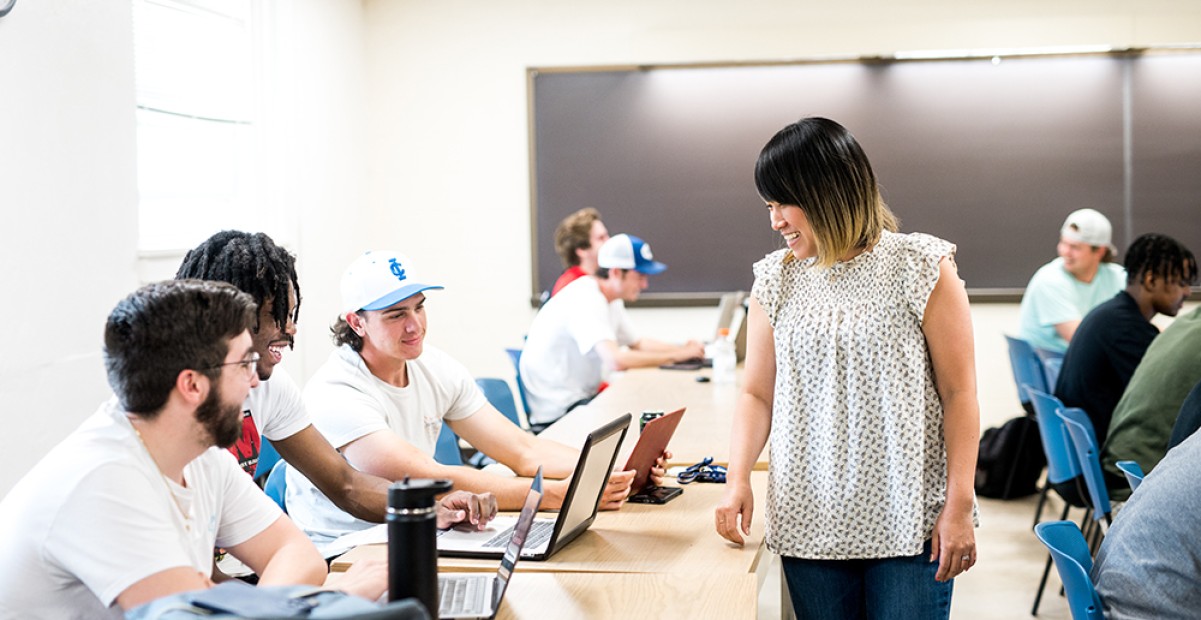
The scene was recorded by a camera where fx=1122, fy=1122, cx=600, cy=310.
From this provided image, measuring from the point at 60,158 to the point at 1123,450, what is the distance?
3456mm

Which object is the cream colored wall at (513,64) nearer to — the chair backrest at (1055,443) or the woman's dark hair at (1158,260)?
the woman's dark hair at (1158,260)

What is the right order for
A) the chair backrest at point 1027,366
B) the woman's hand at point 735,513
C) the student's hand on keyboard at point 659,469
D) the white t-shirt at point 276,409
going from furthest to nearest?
the chair backrest at point 1027,366
the student's hand on keyboard at point 659,469
the white t-shirt at point 276,409
the woman's hand at point 735,513

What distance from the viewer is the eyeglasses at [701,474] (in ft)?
8.93

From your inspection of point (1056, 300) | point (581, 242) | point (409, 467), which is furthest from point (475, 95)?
point (409, 467)

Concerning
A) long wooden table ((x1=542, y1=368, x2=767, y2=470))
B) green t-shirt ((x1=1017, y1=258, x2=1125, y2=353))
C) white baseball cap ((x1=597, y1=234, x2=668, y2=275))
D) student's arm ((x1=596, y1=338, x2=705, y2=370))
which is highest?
white baseball cap ((x1=597, y1=234, x2=668, y2=275))

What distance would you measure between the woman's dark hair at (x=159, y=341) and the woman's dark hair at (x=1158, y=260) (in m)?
3.69

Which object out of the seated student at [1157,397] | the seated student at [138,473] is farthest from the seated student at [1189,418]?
the seated student at [138,473]

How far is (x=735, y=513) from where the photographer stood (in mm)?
2027

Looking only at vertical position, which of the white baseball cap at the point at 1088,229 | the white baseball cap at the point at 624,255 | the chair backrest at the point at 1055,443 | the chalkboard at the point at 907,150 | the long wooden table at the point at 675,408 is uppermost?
the chalkboard at the point at 907,150

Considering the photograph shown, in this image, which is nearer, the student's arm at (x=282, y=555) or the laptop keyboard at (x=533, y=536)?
the student's arm at (x=282, y=555)

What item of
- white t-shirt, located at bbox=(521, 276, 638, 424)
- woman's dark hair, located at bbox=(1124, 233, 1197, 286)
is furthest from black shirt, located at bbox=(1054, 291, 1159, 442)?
white t-shirt, located at bbox=(521, 276, 638, 424)

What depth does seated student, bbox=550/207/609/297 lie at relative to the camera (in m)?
5.52

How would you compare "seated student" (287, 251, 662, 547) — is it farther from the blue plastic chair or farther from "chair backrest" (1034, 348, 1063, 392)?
"chair backrest" (1034, 348, 1063, 392)

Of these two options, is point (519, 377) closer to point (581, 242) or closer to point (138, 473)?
point (581, 242)
